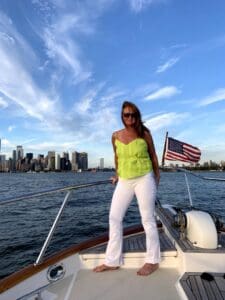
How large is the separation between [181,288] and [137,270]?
67cm

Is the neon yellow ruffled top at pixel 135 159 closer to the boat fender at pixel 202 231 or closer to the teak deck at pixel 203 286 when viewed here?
the boat fender at pixel 202 231

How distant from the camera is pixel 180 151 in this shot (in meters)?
6.12

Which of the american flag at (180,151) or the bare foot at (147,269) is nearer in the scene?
the bare foot at (147,269)

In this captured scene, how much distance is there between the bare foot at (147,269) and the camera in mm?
2959

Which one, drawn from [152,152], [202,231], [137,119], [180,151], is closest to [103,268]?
[202,231]

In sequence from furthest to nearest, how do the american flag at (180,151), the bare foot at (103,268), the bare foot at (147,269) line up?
the american flag at (180,151)
the bare foot at (103,268)
the bare foot at (147,269)

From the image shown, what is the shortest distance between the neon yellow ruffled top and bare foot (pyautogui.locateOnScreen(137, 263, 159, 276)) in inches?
33.2

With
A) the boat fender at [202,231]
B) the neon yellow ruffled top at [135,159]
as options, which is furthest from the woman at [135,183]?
the boat fender at [202,231]

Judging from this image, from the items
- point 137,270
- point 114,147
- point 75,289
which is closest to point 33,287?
point 75,289

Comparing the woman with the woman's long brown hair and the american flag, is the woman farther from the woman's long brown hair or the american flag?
the american flag

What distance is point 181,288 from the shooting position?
2.52 meters

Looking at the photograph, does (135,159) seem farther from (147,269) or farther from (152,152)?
(147,269)

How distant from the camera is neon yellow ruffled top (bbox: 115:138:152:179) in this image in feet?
9.89

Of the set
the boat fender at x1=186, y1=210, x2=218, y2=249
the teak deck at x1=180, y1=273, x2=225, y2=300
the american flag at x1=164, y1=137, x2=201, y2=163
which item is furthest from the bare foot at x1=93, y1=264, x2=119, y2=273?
the american flag at x1=164, y1=137, x2=201, y2=163
